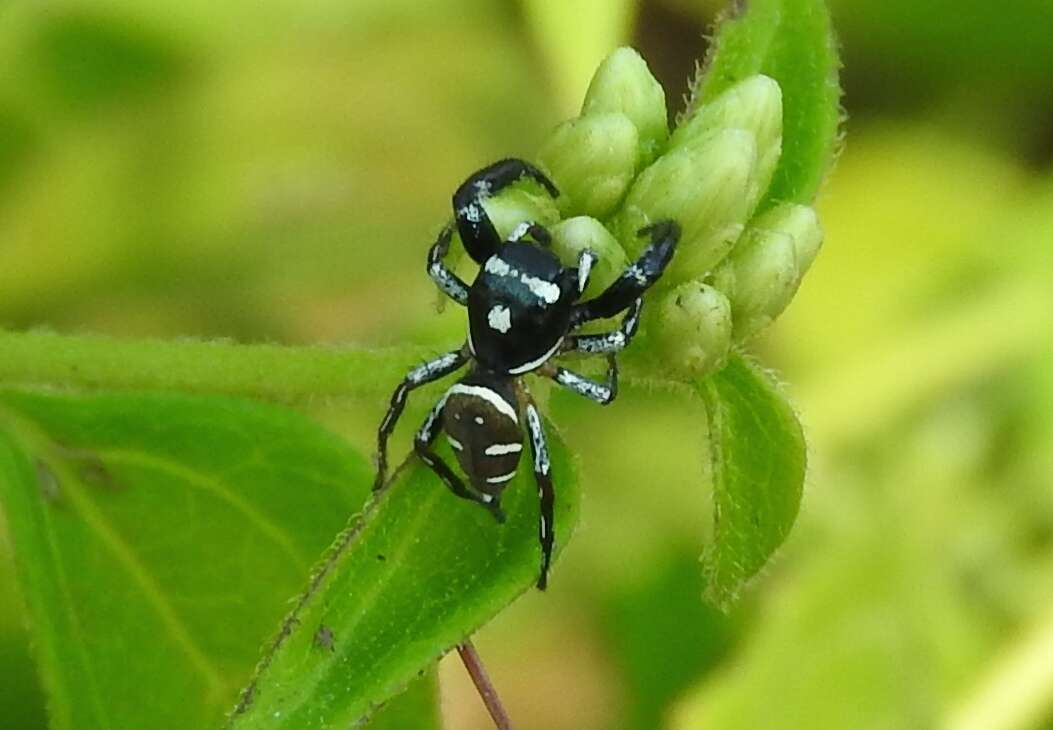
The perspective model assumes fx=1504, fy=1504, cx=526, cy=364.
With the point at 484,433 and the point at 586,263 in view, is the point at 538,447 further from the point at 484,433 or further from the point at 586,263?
the point at 586,263

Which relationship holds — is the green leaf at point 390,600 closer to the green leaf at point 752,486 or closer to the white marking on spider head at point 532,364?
the green leaf at point 752,486

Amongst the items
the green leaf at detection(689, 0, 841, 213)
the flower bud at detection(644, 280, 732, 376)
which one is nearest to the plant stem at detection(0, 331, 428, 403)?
the flower bud at detection(644, 280, 732, 376)

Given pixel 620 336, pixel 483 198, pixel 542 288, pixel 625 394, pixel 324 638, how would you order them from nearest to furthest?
pixel 324 638, pixel 620 336, pixel 483 198, pixel 542 288, pixel 625 394

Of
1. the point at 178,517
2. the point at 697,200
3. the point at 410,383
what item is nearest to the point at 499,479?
the point at 410,383

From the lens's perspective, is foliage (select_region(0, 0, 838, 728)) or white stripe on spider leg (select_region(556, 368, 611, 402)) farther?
white stripe on spider leg (select_region(556, 368, 611, 402))

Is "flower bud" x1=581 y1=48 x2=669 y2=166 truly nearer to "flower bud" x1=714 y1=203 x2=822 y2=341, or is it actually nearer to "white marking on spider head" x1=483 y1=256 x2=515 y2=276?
"flower bud" x1=714 y1=203 x2=822 y2=341

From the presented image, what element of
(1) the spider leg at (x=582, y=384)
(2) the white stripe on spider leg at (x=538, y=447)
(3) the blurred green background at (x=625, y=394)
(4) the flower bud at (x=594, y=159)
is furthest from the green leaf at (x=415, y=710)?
(3) the blurred green background at (x=625, y=394)
